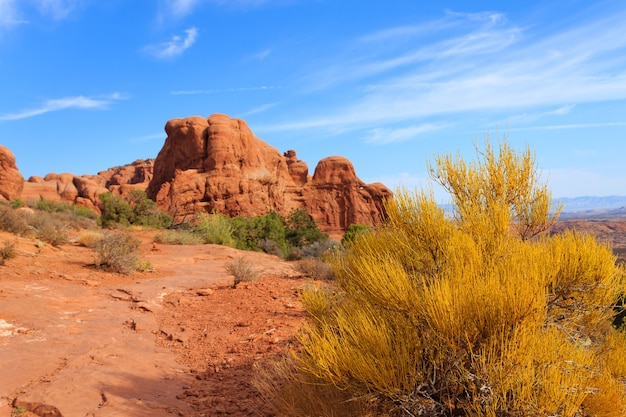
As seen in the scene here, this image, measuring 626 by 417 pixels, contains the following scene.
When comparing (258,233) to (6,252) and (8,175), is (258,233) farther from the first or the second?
(8,175)

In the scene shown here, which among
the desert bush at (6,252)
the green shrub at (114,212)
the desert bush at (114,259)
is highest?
the green shrub at (114,212)

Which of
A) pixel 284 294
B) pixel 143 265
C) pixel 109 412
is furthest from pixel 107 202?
pixel 109 412

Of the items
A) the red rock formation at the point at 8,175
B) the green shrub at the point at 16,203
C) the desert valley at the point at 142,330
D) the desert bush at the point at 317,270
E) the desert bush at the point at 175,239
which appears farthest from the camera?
the red rock formation at the point at 8,175

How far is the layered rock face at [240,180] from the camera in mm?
38438

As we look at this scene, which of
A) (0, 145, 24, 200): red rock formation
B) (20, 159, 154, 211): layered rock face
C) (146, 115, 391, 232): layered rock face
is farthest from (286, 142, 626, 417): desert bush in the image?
(20, 159, 154, 211): layered rock face

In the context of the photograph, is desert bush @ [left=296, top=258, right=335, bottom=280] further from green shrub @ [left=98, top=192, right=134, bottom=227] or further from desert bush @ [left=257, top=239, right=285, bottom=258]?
green shrub @ [left=98, top=192, right=134, bottom=227]

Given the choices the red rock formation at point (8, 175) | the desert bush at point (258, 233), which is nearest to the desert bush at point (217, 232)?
the desert bush at point (258, 233)

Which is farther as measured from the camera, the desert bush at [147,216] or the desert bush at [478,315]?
the desert bush at [147,216]

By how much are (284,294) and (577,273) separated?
22.3 ft

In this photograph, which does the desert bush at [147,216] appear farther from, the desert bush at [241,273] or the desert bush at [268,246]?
the desert bush at [241,273]

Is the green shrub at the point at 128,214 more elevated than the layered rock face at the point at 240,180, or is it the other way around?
the layered rock face at the point at 240,180

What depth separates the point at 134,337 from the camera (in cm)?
650

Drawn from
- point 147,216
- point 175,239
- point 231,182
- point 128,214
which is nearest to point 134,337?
point 175,239

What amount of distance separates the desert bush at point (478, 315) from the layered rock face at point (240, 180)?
112 ft
